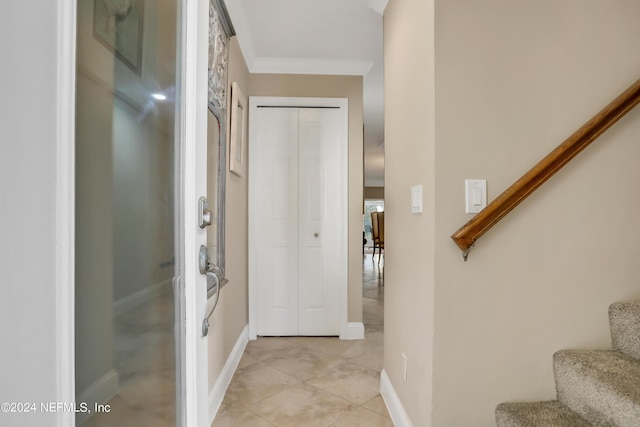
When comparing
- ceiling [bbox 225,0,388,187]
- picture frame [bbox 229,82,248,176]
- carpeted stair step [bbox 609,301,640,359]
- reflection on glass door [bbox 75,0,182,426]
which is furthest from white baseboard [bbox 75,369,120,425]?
ceiling [bbox 225,0,388,187]

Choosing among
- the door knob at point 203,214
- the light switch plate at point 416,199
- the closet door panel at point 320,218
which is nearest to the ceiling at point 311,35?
the closet door panel at point 320,218

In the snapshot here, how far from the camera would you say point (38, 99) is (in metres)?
0.44

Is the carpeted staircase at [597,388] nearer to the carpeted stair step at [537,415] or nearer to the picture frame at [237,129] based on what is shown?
the carpeted stair step at [537,415]

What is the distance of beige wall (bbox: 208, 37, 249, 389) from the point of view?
1.95 m

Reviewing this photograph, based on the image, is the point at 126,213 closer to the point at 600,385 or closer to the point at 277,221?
the point at 600,385

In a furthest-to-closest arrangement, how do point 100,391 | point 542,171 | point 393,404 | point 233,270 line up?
point 233,270, point 393,404, point 542,171, point 100,391

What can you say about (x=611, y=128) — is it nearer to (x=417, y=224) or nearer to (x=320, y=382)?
(x=417, y=224)

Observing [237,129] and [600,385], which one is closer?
[600,385]

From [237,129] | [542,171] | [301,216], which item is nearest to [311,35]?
[237,129]

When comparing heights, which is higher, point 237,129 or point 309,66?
point 309,66

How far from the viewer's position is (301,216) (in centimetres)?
306

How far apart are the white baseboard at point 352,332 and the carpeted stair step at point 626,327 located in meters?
1.96

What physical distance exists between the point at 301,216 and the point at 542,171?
212 cm

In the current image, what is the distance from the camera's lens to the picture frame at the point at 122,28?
71 centimetres
